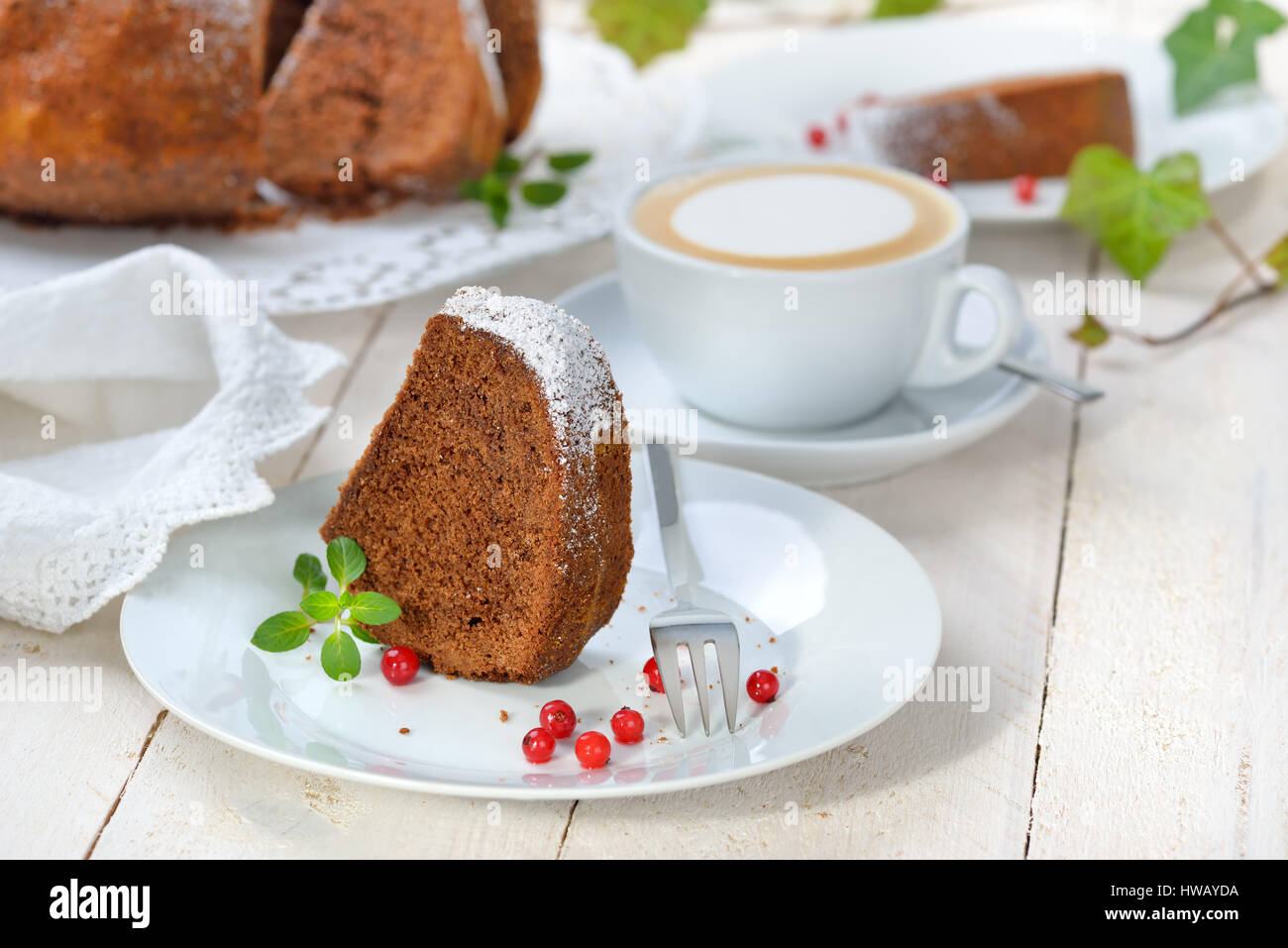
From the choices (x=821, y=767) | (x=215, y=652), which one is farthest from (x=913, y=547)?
(x=215, y=652)

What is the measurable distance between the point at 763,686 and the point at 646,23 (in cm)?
172

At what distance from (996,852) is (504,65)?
4.46 ft

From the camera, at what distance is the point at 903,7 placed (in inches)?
103

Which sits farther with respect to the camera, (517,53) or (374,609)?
(517,53)

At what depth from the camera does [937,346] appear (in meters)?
1.41

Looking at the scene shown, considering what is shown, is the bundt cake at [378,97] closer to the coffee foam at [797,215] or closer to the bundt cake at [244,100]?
the bundt cake at [244,100]

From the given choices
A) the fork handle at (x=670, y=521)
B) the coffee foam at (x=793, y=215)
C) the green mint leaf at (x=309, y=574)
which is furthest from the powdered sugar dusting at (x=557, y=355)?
the coffee foam at (x=793, y=215)

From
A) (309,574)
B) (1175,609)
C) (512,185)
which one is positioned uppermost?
(512,185)

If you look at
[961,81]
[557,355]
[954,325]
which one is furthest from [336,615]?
[961,81]

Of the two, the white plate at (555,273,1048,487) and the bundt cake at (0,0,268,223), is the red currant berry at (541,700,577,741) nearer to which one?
the white plate at (555,273,1048,487)

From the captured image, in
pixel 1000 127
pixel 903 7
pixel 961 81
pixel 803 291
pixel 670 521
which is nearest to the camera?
pixel 670 521

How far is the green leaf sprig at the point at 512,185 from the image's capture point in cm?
172

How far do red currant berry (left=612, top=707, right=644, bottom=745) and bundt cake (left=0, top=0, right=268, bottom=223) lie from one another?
98cm

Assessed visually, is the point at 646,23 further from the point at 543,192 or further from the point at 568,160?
the point at 543,192
